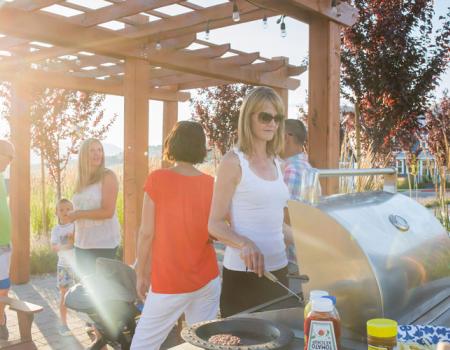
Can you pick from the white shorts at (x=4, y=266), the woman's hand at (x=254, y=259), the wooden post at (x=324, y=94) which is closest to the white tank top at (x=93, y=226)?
the white shorts at (x=4, y=266)

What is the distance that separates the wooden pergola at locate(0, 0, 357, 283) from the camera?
4.06 meters

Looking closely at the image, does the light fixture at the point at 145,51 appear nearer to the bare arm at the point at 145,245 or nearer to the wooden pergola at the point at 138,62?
the wooden pergola at the point at 138,62

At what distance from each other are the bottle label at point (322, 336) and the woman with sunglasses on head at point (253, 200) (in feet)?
3.19

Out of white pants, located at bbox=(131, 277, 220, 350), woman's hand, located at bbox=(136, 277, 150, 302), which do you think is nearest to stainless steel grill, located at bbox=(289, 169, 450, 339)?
white pants, located at bbox=(131, 277, 220, 350)

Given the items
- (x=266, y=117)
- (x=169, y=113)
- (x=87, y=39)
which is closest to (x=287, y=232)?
(x=266, y=117)

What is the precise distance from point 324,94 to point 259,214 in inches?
77.3

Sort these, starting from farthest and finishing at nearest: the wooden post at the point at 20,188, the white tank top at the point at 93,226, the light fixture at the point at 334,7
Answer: the wooden post at the point at 20,188 < the white tank top at the point at 93,226 < the light fixture at the point at 334,7

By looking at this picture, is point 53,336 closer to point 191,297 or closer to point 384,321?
point 191,297

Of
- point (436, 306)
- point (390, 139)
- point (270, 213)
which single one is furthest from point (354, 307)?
point (390, 139)

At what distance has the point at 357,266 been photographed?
1.51 m

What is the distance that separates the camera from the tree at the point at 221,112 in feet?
44.9

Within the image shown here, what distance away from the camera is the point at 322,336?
1236 millimetres

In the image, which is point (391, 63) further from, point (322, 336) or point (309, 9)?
point (322, 336)

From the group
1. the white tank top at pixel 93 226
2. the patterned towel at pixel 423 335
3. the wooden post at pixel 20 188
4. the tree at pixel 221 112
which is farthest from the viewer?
the tree at pixel 221 112
